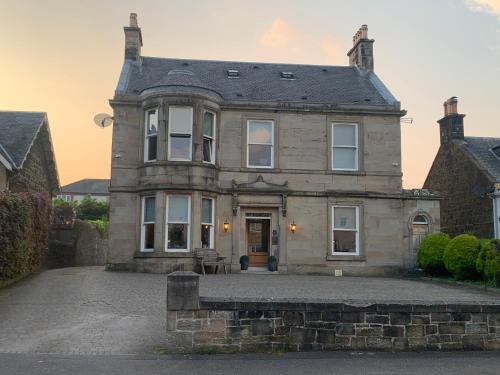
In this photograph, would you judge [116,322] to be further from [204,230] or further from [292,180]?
[292,180]

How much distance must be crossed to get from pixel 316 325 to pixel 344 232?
13779 mm

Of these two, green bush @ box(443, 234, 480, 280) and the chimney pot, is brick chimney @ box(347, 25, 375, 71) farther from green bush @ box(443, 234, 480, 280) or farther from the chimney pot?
the chimney pot

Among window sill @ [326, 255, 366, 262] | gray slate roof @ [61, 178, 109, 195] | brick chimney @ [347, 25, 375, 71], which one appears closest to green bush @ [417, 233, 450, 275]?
window sill @ [326, 255, 366, 262]

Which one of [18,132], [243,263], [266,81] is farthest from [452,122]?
[18,132]

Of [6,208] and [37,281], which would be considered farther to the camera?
[37,281]

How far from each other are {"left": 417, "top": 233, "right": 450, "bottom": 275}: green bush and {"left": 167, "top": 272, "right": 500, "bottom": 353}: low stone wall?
11.5m

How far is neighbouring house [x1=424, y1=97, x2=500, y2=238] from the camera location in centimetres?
2383

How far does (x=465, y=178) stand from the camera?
2592 centimetres

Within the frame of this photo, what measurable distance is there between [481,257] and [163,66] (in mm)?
16459

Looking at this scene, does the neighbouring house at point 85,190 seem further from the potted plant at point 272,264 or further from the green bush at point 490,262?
the green bush at point 490,262

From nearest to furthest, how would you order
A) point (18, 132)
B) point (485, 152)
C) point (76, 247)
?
point (18, 132), point (76, 247), point (485, 152)

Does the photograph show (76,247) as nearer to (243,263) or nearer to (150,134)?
(150,134)

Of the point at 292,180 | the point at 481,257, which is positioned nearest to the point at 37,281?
the point at 292,180

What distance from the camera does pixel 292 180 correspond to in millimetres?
21141
